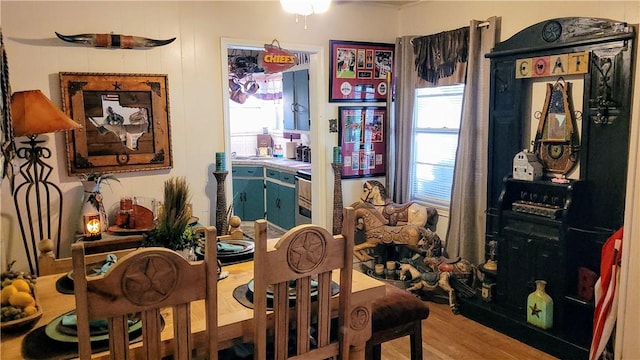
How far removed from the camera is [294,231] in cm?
161

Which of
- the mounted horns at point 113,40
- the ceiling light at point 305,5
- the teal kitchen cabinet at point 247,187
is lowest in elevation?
the teal kitchen cabinet at point 247,187

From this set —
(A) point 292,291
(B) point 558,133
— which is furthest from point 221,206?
(B) point 558,133

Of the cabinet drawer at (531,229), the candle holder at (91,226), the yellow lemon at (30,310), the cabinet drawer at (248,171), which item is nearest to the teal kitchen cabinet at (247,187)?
the cabinet drawer at (248,171)

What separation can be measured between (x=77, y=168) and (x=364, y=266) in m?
2.52

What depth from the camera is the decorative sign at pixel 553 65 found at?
116 inches

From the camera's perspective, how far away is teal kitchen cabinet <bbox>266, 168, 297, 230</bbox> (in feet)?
17.9

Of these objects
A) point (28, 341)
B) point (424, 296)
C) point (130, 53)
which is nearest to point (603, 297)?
point (424, 296)

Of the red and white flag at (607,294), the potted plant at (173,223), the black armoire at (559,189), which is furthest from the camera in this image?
the black armoire at (559,189)

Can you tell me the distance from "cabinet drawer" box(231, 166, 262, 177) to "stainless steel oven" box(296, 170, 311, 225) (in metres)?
0.89

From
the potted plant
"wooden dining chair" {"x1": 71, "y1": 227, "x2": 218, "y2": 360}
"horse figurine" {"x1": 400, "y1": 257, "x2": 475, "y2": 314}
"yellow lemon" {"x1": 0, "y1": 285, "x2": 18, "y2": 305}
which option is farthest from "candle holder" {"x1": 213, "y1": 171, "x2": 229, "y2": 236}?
"wooden dining chair" {"x1": 71, "y1": 227, "x2": 218, "y2": 360}

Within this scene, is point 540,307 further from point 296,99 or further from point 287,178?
point 296,99

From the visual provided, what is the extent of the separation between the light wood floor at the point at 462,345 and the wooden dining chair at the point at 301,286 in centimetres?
149

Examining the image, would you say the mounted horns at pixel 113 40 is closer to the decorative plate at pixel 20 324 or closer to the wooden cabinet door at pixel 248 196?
the decorative plate at pixel 20 324

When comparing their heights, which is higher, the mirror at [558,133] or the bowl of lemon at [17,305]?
the mirror at [558,133]
